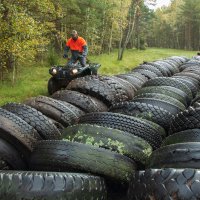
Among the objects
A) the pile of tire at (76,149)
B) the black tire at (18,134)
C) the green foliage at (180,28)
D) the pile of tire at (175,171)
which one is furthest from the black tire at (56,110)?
the green foliage at (180,28)

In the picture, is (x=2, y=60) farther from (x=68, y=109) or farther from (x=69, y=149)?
(x=69, y=149)

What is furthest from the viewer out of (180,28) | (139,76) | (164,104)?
(180,28)

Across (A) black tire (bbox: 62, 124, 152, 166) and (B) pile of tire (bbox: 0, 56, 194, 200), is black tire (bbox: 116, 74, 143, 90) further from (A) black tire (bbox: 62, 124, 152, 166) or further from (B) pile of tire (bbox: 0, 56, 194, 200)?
(A) black tire (bbox: 62, 124, 152, 166)

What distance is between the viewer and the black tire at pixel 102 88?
7.51 meters

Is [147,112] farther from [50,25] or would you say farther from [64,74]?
[50,25]

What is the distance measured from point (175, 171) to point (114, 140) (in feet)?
4.52

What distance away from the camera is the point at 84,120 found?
18.0ft

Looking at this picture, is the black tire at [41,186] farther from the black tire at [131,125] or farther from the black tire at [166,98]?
the black tire at [166,98]

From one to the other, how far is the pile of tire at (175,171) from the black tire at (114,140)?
33 cm

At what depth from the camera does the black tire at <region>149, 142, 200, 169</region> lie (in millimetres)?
3691

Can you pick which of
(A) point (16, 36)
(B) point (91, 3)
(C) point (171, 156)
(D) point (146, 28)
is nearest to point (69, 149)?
(C) point (171, 156)

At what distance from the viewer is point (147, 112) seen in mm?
5801

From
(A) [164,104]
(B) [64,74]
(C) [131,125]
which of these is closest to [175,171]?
(C) [131,125]

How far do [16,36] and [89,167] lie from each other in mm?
9565
